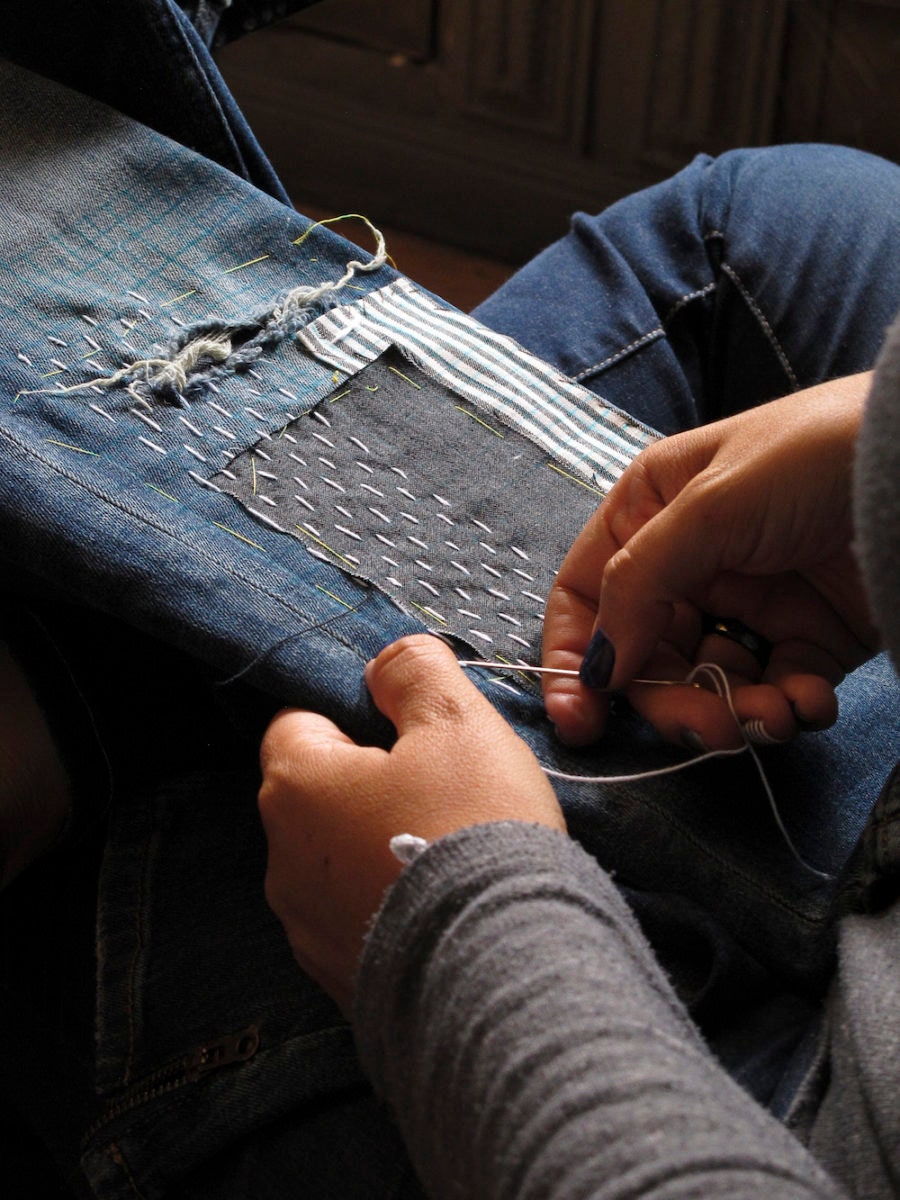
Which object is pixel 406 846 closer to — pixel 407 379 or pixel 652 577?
pixel 652 577

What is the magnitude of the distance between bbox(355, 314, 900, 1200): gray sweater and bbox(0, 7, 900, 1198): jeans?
0.07 m

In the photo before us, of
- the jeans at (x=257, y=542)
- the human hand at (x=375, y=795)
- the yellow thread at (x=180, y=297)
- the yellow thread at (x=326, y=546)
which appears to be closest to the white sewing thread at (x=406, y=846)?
the human hand at (x=375, y=795)

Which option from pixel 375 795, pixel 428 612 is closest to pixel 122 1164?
pixel 375 795

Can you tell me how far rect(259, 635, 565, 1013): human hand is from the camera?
0.65 meters

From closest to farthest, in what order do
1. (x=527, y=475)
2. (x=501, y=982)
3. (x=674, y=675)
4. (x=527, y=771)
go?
(x=501, y=982) < (x=527, y=771) < (x=674, y=675) < (x=527, y=475)

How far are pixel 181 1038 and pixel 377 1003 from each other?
21 centimetres

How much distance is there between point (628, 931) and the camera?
1.97ft

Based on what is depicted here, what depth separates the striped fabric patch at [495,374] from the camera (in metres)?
0.93

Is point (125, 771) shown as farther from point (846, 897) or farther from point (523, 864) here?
point (846, 897)

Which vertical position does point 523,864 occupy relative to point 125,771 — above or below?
above

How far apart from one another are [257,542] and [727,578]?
1.07 ft

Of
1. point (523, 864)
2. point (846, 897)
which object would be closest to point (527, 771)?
point (523, 864)

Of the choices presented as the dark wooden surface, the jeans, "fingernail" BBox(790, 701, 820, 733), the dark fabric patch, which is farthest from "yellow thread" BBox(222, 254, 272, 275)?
the dark wooden surface

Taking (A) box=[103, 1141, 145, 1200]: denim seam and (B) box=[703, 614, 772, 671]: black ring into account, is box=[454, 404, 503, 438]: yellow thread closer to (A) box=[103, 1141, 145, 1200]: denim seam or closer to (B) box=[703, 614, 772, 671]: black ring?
(B) box=[703, 614, 772, 671]: black ring
